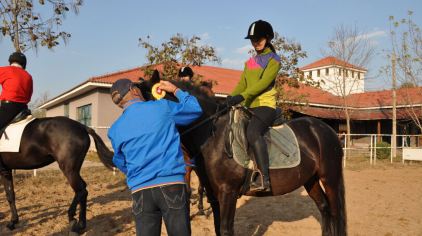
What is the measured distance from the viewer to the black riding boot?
379cm

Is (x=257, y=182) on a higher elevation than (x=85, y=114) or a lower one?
lower

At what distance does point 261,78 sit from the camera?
13.0ft

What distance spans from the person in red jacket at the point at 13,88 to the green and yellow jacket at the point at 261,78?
11.9ft

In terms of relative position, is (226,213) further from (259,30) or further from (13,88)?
(13,88)

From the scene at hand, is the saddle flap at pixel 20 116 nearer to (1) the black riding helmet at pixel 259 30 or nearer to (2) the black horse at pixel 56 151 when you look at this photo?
(2) the black horse at pixel 56 151

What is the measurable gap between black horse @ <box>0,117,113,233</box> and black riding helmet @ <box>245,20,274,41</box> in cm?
282

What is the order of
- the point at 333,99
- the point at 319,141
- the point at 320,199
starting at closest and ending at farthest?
the point at 319,141 < the point at 320,199 < the point at 333,99

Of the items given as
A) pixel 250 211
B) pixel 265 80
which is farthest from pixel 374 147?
pixel 265 80

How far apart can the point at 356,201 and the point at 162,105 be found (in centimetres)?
678

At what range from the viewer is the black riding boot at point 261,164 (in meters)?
3.79

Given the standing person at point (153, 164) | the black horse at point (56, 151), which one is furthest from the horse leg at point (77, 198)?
the standing person at point (153, 164)

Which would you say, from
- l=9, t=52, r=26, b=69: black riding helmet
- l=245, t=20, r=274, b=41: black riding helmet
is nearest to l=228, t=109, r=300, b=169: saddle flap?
l=245, t=20, r=274, b=41: black riding helmet

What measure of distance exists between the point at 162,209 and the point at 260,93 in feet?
6.85

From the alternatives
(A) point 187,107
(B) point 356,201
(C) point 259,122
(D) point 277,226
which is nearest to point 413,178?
(B) point 356,201
